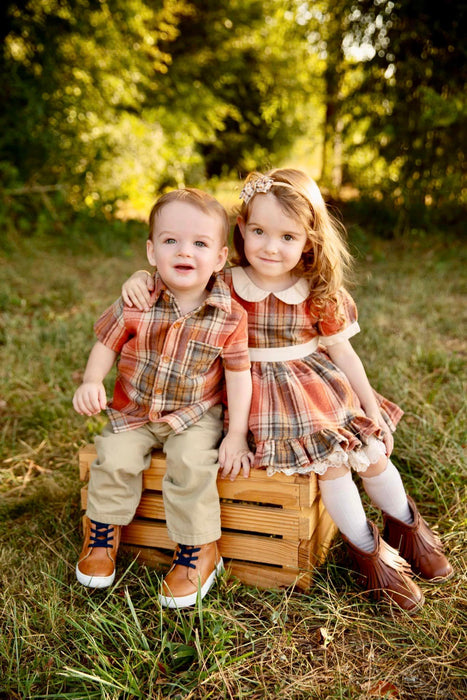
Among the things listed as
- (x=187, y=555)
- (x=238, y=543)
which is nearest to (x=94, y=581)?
(x=187, y=555)

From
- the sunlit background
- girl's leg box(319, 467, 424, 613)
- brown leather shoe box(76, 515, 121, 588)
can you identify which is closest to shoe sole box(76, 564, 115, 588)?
brown leather shoe box(76, 515, 121, 588)

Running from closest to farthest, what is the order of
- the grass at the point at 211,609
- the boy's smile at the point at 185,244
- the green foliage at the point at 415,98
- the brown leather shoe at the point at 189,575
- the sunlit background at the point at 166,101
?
1. the grass at the point at 211,609
2. the brown leather shoe at the point at 189,575
3. the boy's smile at the point at 185,244
4. the green foliage at the point at 415,98
5. the sunlit background at the point at 166,101

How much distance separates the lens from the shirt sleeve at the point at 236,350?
1.99m

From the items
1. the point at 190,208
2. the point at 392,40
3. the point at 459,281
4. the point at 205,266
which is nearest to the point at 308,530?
the point at 205,266

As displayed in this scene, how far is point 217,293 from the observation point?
6.56ft

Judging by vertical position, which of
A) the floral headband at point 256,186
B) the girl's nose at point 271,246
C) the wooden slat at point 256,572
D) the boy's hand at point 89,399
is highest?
the floral headband at point 256,186

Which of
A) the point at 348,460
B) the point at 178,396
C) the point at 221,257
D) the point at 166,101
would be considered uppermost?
the point at 166,101

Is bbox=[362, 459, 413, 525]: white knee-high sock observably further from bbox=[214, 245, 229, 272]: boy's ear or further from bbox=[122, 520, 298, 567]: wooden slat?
bbox=[214, 245, 229, 272]: boy's ear

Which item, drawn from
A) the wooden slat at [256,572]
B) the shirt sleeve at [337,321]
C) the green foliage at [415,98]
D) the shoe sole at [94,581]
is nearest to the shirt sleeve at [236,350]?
the shirt sleeve at [337,321]

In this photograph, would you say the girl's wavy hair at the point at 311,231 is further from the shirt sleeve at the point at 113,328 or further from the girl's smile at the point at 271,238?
the shirt sleeve at the point at 113,328

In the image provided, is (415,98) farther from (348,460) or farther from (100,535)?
(100,535)

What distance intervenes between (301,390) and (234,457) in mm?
306

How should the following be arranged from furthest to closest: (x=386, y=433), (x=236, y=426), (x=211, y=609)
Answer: (x=386, y=433), (x=236, y=426), (x=211, y=609)

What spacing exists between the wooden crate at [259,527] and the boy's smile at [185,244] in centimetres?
61
